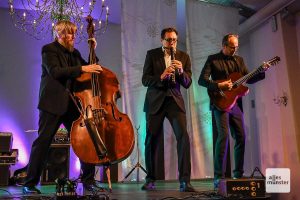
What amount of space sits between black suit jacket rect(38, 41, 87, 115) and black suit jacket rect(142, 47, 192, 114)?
772 millimetres

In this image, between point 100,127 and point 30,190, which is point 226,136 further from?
point 30,190

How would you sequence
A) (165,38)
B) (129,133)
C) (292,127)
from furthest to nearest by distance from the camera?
1. (292,127)
2. (165,38)
3. (129,133)

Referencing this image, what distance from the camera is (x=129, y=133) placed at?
257cm

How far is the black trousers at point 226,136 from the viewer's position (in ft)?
11.3

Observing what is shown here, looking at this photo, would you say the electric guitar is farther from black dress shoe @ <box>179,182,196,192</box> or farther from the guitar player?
black dress shoe @ <box>179,182,196,192</box>

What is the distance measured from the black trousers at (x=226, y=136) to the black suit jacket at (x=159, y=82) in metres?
0.55

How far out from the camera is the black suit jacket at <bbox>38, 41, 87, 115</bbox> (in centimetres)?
277

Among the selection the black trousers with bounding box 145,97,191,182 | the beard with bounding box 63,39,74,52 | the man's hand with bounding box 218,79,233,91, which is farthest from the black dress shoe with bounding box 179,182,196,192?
the beard with bounding box 63,39,74,52

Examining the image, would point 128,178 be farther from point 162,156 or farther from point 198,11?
point 198,11

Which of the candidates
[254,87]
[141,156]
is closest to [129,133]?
[141,156]

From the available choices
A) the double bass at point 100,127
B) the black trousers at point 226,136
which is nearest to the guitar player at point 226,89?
the black trousers at point 226,136

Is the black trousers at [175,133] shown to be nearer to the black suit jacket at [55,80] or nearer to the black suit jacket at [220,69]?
the black suit jacket at [220,69]

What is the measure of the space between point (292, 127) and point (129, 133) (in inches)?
167

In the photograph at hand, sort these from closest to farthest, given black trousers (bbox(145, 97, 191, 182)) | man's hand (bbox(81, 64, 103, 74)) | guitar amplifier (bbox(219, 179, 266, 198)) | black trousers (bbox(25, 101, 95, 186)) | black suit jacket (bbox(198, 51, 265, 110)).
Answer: guitar amplifier (bbox(219, 179, 266, 198)) → man's hand (bbox(81, 64, 103, 74)) → black trousers (bbox(25, 101, 95, 186)) → black trousers (bbox(145, 97, 191, 182)) → black suit jacket (bbox(198, 51, 265, 110))
